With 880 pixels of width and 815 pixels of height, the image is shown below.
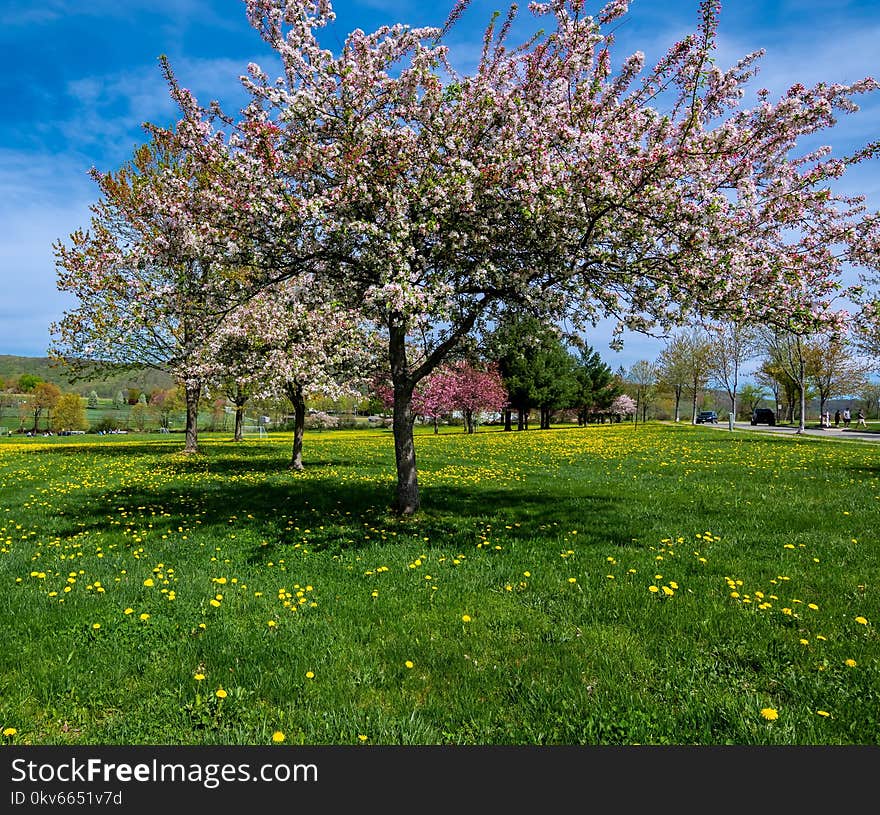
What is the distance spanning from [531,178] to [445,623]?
5860 millimetres

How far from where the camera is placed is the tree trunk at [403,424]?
34.1ft

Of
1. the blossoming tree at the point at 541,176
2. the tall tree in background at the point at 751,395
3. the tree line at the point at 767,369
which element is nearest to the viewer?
the blossoming tree at the point at 541,176

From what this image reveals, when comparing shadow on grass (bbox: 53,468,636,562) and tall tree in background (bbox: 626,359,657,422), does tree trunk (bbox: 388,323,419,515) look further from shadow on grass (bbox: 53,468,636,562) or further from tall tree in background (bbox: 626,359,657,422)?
tall tree in background (bbox: 626,359,657,422)

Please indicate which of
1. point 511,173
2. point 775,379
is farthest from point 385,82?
point 775,379

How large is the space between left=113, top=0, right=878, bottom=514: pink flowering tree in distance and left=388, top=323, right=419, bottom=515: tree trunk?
1.65m

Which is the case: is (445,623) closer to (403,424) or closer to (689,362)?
(403,424)

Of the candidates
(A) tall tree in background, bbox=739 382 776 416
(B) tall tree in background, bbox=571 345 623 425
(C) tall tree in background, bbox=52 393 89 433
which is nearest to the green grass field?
(B) tall tree in background, bbox=571 345 623 425

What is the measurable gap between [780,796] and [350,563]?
5.44 meters

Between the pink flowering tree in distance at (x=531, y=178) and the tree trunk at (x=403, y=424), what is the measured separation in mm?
1652

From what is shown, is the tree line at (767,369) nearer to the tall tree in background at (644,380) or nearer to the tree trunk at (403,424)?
the tall tree in background at (644,380)

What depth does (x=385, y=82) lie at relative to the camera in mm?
8117

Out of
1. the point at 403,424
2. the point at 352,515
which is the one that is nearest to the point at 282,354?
the point at 352,515

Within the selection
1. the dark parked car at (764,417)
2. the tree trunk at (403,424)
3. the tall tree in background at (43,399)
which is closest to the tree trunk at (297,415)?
the tree trunk at (403,424)

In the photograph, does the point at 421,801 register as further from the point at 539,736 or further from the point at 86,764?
the point at 86,764
